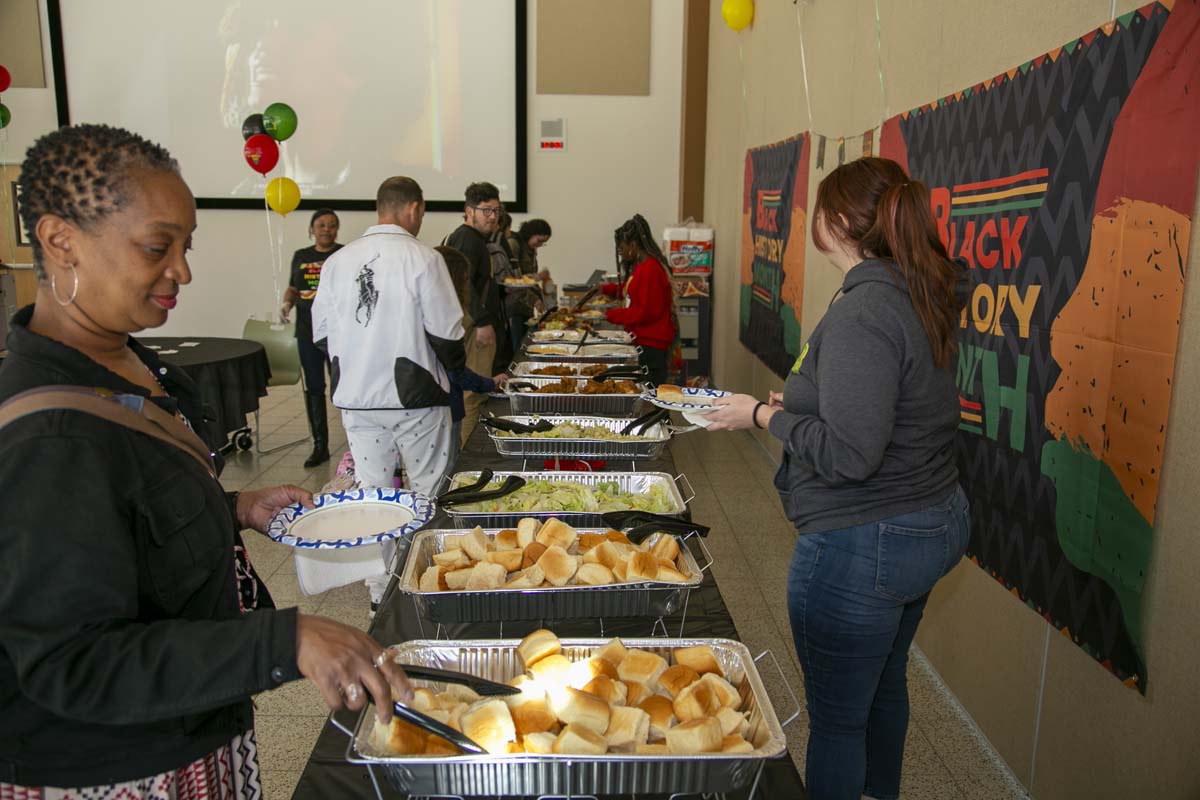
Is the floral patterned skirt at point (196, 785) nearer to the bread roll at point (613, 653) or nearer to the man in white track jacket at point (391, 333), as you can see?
the bread roll at point (613, 653)

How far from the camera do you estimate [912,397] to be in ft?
4.55

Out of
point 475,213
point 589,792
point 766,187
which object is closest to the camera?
point 589,792

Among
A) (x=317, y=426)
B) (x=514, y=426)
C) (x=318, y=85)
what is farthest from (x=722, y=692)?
(x=318, y=85)

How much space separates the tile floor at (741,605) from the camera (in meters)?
2.16

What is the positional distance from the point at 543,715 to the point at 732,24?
5503 millimetres

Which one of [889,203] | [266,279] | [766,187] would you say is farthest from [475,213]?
[266,279]

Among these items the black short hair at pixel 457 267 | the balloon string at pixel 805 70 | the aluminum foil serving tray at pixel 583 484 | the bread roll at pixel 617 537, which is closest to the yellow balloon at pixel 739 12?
the balloon string at pixel 805 70

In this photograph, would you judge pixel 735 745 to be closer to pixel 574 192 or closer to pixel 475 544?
pixel 475 544

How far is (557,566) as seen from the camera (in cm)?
140

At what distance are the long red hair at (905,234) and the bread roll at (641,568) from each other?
54cm

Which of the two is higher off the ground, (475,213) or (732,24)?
(732,24)

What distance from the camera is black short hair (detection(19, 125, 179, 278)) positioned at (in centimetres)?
84

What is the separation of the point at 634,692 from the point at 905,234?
806 millimetres

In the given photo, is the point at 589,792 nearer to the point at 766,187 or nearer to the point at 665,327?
the point at 665,327
